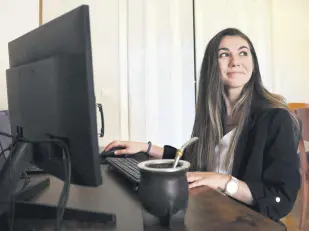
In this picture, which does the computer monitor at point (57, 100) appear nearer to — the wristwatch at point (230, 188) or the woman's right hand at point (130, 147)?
the wristwatch at point (230, 188)

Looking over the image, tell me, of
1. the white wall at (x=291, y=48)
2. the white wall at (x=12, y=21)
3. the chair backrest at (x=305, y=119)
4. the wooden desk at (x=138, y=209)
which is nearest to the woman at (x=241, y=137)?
the wooden desk at (x=138, y=209)

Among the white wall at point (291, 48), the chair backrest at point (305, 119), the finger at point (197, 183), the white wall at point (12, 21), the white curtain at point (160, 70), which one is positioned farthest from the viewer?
the white wall at point (291, 48)

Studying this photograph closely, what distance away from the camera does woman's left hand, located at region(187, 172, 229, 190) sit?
856 millimetres

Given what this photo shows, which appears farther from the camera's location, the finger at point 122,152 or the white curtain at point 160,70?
the white curtain at point 160,70

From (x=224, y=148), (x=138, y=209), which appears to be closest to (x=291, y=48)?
(x=224, y=148)

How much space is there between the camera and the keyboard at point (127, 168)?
2.78ft

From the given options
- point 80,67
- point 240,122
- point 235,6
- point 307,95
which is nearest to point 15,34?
point 240,122

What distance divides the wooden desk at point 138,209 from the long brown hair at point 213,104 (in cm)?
38

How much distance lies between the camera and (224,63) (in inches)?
49.4

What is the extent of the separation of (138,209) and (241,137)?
21.5 inches

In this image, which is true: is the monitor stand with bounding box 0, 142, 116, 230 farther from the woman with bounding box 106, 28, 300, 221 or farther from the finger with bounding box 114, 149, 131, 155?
the finger with bounding box 114, 149, 131, 155

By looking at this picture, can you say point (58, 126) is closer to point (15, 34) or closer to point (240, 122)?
point (240, 122)

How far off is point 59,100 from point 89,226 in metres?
0.24

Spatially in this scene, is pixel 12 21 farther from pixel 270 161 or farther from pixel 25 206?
pixel 270 161
